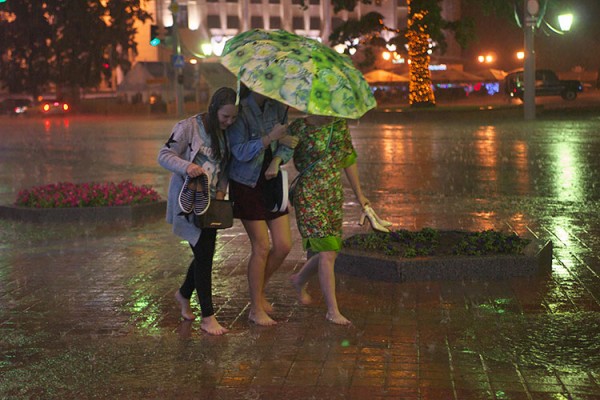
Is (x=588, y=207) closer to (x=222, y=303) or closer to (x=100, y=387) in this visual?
(x=222, y=303)

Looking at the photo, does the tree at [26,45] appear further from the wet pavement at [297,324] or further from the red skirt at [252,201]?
the red skirt at [252,201]

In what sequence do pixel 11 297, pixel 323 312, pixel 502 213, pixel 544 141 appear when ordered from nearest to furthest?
pixel 323 312 → pixel 11 297 → pixel 502 213 → pixel 544 141

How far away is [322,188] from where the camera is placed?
695 centimetres

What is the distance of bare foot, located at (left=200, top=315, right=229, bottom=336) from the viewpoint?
268 inches

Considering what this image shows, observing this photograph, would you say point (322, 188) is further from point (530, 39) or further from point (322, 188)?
point (530, 39)

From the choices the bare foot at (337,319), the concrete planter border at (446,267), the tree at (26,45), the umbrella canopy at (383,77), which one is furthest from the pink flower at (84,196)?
the tree at (26,45)

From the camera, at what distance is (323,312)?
7402mm

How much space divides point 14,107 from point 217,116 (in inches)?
2340

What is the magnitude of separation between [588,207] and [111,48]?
63.2 meters

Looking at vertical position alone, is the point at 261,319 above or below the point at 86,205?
below

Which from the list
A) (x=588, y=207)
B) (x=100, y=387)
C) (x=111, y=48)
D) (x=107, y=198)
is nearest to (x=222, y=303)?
(x=100, y=387)

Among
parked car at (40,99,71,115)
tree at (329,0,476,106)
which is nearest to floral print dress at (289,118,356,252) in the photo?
tree at (329,0,476,106)

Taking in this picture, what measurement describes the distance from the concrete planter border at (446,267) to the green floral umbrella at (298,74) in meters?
1.92

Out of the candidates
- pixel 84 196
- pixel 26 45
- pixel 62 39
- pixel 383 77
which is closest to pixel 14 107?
pixel 62 39
